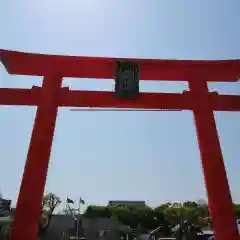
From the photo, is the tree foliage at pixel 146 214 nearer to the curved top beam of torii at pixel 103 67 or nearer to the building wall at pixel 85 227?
the building wall at pixel 85 227

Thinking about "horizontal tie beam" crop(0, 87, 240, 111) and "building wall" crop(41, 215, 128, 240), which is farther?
"building wall" crop(41, 215, 128, 240)

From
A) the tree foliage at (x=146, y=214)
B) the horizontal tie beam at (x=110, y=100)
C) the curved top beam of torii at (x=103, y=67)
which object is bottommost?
the horizontal tie beam at (x=110, y=100)

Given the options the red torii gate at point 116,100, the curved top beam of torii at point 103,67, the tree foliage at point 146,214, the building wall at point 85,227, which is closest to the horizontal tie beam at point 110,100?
the red torii gate at point 116,100

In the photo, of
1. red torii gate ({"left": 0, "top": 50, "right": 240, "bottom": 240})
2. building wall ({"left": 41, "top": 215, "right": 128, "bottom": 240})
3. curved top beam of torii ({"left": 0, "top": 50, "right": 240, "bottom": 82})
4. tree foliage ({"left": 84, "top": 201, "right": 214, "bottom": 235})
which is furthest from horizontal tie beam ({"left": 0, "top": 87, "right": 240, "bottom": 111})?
tree foliage ({"left": 84, "top": 201, "right": 214, "bottom": 235})

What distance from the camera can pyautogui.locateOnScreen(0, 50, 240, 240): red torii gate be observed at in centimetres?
614

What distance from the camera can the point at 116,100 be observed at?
23.5ft

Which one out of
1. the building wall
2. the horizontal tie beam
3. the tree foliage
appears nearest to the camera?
the horizontal tie beam

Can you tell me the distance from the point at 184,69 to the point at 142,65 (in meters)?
0.97

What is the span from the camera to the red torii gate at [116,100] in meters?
6.14

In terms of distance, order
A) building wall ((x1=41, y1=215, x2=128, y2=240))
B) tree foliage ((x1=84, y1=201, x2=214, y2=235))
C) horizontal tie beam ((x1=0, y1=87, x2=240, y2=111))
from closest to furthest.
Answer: horizontal tie beam ((x1=0, y1=87, x2=240, y2=111)) → building wall ((x1=41, y1=215, x2=128, y2=240)) → tree foliage ((x1=84, y1=201, x2=214, y2=235))

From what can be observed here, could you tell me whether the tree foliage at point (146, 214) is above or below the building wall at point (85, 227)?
above

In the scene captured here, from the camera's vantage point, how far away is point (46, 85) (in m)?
7.16

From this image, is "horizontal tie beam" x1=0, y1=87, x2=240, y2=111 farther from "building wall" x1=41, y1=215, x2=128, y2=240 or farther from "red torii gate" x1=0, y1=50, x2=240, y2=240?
"building wall" x1=41, y1=215, x2=128, y2=240

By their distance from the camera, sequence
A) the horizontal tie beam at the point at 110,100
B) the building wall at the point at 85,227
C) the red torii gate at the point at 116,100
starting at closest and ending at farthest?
the red torii gate at the point at 116,100, the horizontal tie beam at the point at 110,100, the building wall at the point at 85,227
